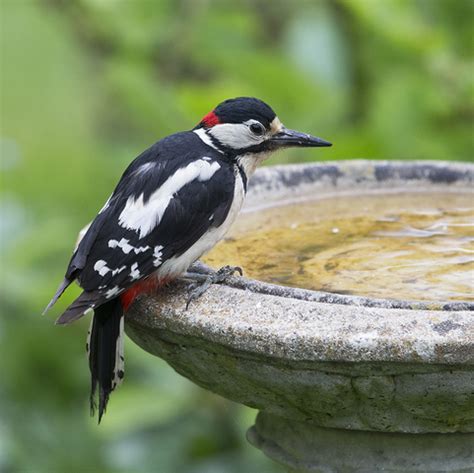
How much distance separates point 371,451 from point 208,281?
51cm

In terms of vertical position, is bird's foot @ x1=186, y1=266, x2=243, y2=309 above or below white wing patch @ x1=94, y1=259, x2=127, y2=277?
below

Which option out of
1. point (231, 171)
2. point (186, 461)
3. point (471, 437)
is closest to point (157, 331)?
Answer: point (231, 171)

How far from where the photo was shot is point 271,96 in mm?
4242

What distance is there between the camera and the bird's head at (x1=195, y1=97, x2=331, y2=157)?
103 inches

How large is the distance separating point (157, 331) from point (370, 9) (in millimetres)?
2379

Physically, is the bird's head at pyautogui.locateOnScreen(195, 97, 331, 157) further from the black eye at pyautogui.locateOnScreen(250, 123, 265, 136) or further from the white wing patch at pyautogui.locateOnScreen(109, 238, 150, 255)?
the white wing patch at pyautogui.locateOnScreen(109, 238, 150, 255)

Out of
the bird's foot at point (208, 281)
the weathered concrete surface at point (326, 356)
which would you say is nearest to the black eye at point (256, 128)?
the bird's foot at point (208, 281)

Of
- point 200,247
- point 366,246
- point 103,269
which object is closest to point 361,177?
point 366,246

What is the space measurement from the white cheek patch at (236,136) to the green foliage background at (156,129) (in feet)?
4.38

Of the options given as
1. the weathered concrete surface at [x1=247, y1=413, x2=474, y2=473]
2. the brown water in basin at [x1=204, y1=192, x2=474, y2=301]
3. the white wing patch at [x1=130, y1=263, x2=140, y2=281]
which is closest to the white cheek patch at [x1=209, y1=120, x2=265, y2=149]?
the brown water in basin at [x1=204, y1=192, x2=474, y2=301]

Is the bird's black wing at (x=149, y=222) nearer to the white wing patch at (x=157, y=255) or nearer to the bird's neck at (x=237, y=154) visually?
the white wing patch at (x=157, y=255)

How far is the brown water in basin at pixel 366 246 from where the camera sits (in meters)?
2.35

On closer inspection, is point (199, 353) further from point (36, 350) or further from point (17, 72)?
point (17, 72)

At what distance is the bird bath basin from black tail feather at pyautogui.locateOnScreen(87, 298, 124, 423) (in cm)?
4
